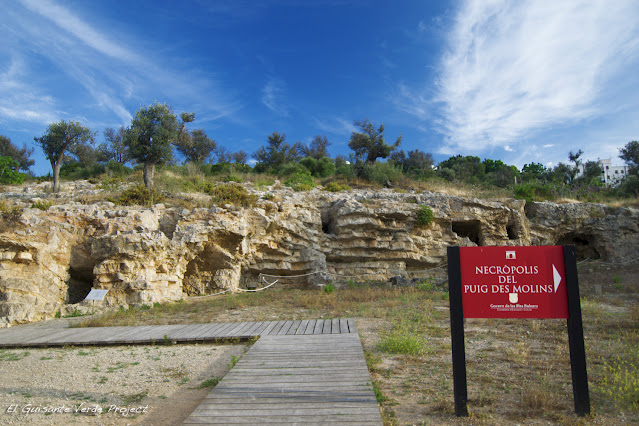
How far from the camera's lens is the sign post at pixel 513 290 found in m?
3.46

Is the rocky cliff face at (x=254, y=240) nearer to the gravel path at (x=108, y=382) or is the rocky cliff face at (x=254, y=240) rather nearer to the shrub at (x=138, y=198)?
the shrub at (x=138, y=198)

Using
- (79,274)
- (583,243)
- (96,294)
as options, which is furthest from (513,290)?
(583,243)

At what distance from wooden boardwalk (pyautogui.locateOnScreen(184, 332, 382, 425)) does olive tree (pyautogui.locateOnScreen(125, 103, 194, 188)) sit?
12.9 metres

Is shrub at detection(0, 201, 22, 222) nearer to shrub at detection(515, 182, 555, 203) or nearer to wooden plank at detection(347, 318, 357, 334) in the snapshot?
wooden plank at detection(347, 318, 357, 334)

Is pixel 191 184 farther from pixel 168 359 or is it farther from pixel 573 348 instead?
pixel 573 348

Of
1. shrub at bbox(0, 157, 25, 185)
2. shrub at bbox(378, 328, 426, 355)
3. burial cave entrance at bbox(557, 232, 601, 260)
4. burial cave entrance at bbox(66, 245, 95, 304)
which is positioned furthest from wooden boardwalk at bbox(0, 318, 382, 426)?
shrub at bbox(0, 157, 25, 185)

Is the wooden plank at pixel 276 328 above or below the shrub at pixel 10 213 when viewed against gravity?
below

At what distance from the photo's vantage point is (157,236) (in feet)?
36.2

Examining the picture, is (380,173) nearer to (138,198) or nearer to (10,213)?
(138,198)

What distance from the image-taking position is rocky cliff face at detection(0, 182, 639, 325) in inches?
396

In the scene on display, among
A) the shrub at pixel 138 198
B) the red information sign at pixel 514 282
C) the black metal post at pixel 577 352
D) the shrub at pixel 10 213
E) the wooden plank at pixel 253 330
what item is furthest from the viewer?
the shrub at pixel 138 198

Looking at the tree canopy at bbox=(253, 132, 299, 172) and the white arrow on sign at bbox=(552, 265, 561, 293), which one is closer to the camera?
the white arrow on sign at bbox=(552, 265, 561, 293)

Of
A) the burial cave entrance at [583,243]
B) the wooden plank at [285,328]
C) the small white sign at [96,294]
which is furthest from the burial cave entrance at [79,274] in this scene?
the burial cave entrance at [583,243]

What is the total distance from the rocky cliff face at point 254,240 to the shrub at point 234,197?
1.31 ft
